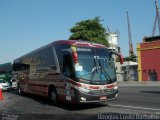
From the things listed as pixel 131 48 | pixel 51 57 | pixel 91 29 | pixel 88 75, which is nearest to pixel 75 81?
pixel 88 75

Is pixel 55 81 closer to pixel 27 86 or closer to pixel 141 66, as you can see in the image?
pixel 27 86

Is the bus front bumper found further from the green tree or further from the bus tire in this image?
the green tree

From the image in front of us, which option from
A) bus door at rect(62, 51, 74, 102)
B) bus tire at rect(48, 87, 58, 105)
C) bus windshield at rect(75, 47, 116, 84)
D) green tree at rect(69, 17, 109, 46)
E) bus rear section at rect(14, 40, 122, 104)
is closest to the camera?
bus rear section at rect(14, 40, 122, 104)

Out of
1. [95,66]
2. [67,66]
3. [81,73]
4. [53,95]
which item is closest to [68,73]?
[67,66]

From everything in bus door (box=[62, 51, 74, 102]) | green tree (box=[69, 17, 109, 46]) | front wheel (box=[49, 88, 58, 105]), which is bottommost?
front wheel (box=[49, 88, 58, 105])

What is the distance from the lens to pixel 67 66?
16.3 metres

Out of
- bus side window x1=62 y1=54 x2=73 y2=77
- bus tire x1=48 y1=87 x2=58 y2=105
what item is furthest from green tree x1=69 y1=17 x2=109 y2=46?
bus side window x1=62 y1=54 x2=73 y2=77

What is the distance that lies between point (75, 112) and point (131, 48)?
96266 mm

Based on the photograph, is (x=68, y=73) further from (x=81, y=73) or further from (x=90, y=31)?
(x=90, y=31)

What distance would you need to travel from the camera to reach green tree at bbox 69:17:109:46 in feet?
212

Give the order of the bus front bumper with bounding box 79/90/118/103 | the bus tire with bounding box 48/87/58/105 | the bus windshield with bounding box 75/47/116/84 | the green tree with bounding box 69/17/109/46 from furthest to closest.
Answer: the green tree with bounding box 69/17/109/46 < the bus tire with bounding box 48/87/58/105 < the bus windshield with bounding box 75/47/116/84 < the bus front bumper with bounding box 79/90/118/103

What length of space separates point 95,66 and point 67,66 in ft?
4.37

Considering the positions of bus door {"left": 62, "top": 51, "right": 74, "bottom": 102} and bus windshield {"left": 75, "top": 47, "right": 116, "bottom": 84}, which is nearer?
bus windshield {"left": 75, "top": 47, "right": 116, "bottom": 84}

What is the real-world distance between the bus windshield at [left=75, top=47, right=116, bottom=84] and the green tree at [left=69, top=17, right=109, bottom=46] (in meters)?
47.8
